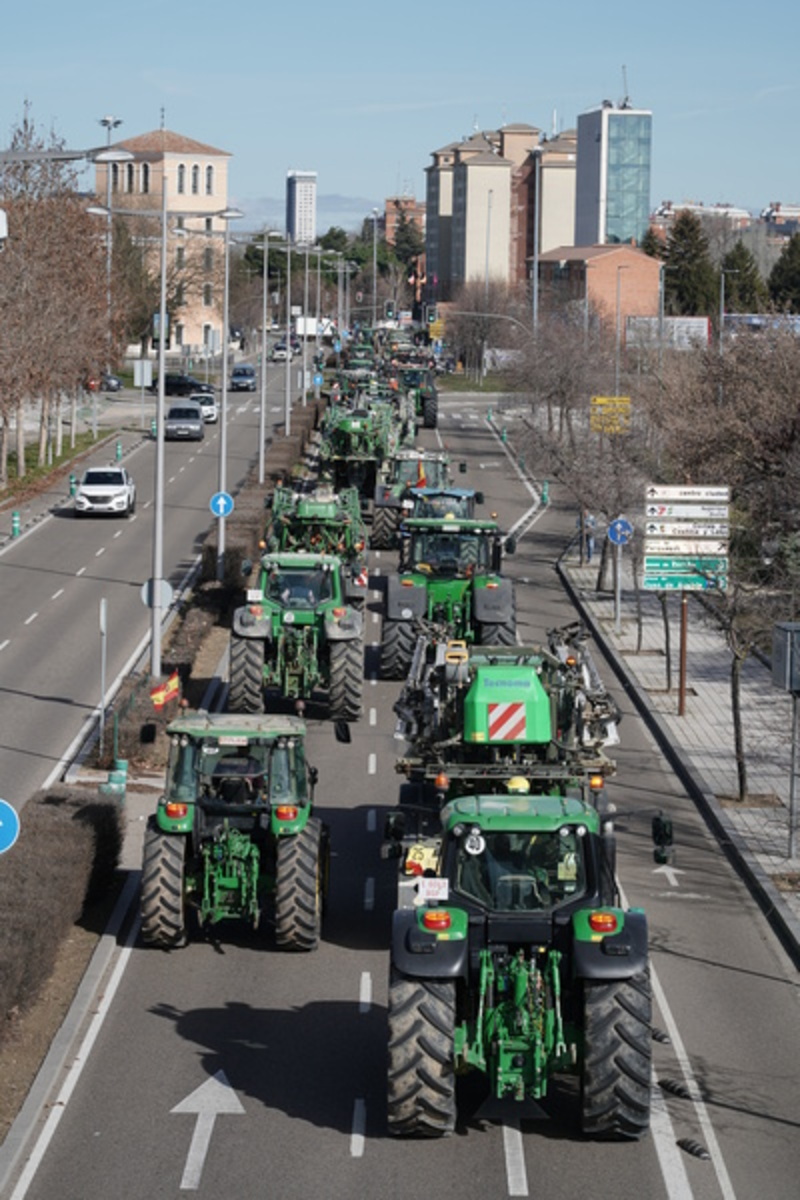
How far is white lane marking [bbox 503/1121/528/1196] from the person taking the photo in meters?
14.0

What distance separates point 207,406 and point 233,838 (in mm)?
66486

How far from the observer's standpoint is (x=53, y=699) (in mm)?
33500

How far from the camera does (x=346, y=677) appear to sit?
31250 millimetres

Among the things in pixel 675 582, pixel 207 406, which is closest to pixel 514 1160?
pixel 675 582

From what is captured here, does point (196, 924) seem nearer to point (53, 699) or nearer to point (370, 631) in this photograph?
point (53, 699)

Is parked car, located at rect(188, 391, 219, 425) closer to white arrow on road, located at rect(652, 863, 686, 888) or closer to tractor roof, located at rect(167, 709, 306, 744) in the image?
white arrow on road, located at rect(652, 863, 686, 888)

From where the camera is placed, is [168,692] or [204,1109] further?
[168,692]

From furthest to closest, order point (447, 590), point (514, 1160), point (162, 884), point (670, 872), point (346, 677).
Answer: point (447, 590), point (346, 677), point (670, 872), point (162, 884), point (514, 1160)

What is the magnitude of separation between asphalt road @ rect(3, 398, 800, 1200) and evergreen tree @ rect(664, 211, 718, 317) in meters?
106

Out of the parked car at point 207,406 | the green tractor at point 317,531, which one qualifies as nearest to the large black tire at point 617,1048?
the green tractor at point 317,531

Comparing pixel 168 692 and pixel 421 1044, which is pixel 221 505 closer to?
pixel 168 692

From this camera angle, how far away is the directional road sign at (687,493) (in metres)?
30.6

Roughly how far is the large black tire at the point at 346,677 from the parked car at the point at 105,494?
26.6 meters

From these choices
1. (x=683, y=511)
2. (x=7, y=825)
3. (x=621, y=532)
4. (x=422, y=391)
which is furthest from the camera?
(x=422, y=391)
